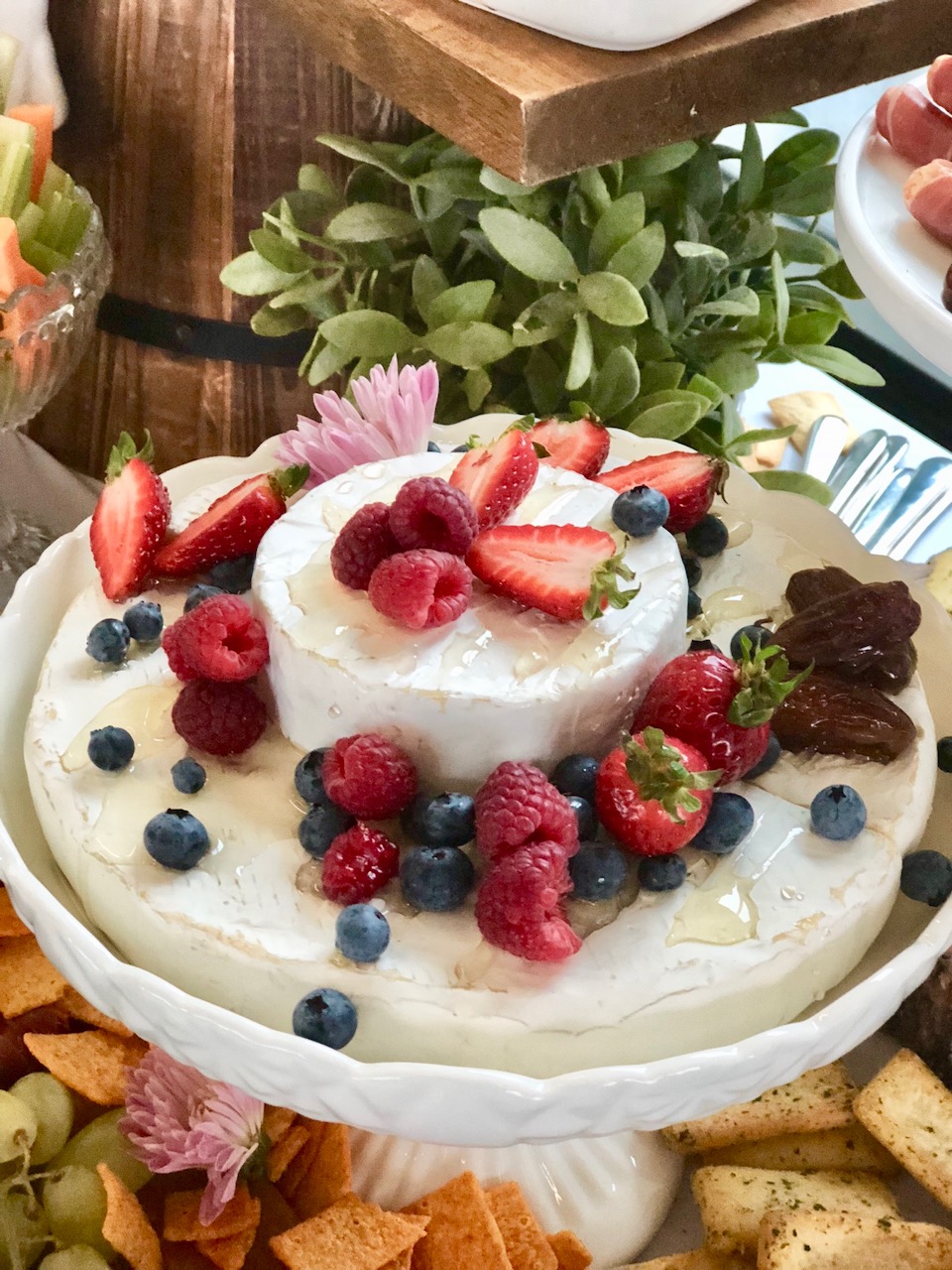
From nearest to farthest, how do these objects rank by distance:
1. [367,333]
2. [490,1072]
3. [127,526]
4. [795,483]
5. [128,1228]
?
[490,1072] → [128,1228] → [127,526] → [367,333] → [795,483]

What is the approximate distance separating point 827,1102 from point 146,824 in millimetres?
720

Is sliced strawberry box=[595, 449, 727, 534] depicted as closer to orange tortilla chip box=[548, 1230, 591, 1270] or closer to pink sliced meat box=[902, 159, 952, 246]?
pink sliced meat box=[902, 159, 952, 246]

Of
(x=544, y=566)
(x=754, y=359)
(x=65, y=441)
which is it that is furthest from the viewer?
(x=65, y=441)

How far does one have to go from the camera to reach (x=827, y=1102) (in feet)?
4.03

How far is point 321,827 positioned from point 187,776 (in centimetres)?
13

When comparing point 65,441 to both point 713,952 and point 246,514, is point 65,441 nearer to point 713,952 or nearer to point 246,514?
point 246,514

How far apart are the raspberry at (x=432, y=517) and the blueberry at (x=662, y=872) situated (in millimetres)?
302

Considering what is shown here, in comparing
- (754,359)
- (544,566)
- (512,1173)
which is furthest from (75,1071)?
(754,359)

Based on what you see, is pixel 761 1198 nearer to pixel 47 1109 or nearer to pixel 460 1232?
pixel 460 1232

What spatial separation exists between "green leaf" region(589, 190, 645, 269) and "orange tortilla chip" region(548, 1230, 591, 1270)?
1.03 m

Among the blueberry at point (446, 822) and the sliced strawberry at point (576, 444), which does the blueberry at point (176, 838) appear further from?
the sliced strawberry at point (576, 444)

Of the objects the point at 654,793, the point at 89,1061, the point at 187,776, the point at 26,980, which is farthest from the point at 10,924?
the point at 654,793

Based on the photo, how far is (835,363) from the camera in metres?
1.61

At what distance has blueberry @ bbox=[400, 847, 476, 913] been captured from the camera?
3.08 ft
